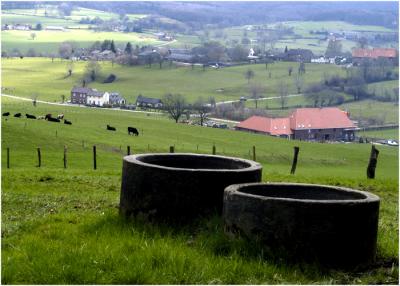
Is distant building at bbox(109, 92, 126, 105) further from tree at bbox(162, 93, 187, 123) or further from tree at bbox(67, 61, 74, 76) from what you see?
tree at bbox(67, 61, 74, 76)

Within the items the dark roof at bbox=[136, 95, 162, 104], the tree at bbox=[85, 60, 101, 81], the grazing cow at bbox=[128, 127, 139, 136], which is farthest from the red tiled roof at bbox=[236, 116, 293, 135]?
the tree at bbox=[85, 60, 101, 81]

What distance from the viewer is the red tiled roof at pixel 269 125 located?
330 ft

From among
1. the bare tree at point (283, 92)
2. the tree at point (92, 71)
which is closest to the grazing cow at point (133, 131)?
the bare tree at point (283, 92)

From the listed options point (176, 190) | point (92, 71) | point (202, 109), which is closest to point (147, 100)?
point (202, 109)

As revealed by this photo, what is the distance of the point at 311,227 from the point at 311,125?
102 metres

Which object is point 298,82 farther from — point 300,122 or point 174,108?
point 174,108

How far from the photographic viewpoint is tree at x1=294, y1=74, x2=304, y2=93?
6220 inches

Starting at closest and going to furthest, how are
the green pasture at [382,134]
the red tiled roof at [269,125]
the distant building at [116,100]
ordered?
the red tiled roof at [269,125] < the green pasture at [382,134] < the distant building at [116,100]

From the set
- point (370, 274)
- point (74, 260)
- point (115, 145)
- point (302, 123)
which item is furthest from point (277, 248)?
point (302, 123)

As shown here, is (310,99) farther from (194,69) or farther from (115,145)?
(115,145)

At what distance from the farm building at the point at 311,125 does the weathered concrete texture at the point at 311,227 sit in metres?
91.7

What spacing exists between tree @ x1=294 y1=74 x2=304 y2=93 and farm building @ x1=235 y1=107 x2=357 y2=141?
40869mm

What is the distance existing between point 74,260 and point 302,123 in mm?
101656

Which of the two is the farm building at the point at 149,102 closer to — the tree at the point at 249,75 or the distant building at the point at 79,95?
the distant building at the point at 79,95
